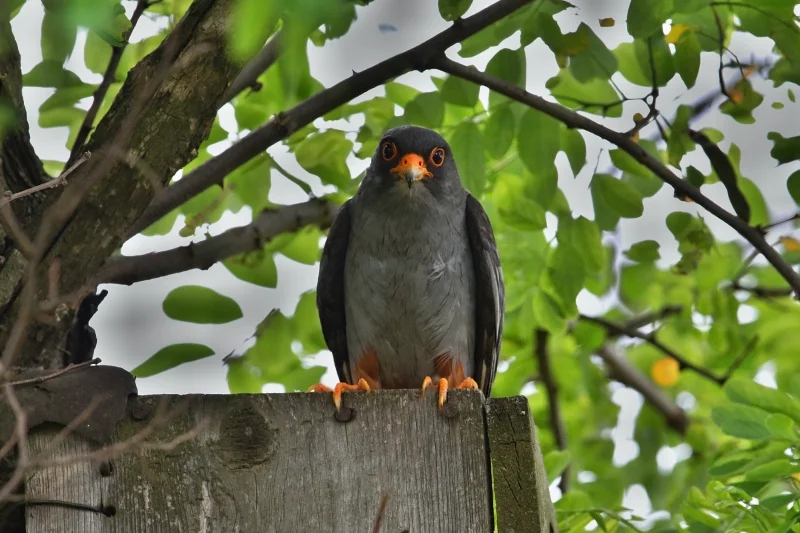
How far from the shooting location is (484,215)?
15.4 ft

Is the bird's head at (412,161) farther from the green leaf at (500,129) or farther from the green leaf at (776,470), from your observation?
the green leaf at (776,470)

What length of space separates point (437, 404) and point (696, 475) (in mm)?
3589

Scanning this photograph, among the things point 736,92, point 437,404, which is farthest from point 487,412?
point 736,92

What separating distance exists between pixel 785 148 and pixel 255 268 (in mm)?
2298

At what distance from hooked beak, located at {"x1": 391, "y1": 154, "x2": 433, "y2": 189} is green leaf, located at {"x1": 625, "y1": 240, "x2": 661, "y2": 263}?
3.54 ft

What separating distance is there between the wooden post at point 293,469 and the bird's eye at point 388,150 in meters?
1.90

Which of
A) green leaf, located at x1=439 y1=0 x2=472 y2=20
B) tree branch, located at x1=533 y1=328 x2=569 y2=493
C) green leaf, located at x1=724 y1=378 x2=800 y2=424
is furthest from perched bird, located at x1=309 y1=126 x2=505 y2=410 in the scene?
tree branch, located at x1=533 y1=328 x2=569 y2=493

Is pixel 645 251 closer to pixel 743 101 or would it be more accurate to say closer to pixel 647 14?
pixel 743 101

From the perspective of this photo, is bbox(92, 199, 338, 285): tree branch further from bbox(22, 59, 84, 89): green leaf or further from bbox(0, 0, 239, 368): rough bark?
bbox(22, 59, 84, 89): green leaf

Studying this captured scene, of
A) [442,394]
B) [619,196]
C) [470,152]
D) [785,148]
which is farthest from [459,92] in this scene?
[442,394]

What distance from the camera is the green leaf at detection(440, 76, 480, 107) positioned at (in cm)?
429

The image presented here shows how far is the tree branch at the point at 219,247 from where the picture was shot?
3951 mm

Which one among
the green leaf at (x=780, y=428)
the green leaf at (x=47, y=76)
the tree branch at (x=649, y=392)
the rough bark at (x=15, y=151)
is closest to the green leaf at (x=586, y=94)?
the green leaf at (x=780, y=428)

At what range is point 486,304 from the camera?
4.45 meters
